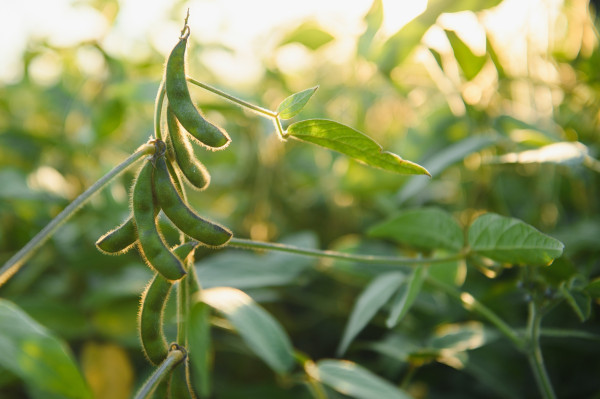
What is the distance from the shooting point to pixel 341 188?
94 centimetres

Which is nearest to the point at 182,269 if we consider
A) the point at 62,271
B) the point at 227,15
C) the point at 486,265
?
the point at 486,265

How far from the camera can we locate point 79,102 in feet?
3.66

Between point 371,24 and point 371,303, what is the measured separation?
445 mm

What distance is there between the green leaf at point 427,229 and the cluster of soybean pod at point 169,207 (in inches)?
9.3

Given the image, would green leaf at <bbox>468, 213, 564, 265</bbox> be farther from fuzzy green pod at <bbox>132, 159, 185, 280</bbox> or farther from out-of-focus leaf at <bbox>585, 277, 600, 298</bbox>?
fuzzy green pod at <bbox>132, 159, 185, 280</bbox>

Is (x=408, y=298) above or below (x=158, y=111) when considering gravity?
below

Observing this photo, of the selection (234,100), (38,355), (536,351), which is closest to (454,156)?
(536,351)

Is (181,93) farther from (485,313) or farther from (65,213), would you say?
(485,313)

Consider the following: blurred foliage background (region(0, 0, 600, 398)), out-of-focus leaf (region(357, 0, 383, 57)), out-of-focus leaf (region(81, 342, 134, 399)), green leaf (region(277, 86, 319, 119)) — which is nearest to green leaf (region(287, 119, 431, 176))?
green leaf (region(277, 86, 319, 119))

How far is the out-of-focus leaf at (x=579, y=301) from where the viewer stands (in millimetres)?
479

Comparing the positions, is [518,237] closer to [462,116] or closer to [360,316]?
[360,316]

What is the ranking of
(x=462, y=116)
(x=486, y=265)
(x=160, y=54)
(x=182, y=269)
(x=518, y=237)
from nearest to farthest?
(x=182, y=269)
(x=518, y=237)
(x=486, y=265)
(x=462, y=116)
(x=160, y=54)

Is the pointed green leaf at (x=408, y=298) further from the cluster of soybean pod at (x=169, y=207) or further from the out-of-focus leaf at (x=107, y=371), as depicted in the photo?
the out-of-focus leaf at (x=107, y=371)

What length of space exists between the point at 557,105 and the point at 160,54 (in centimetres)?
87
